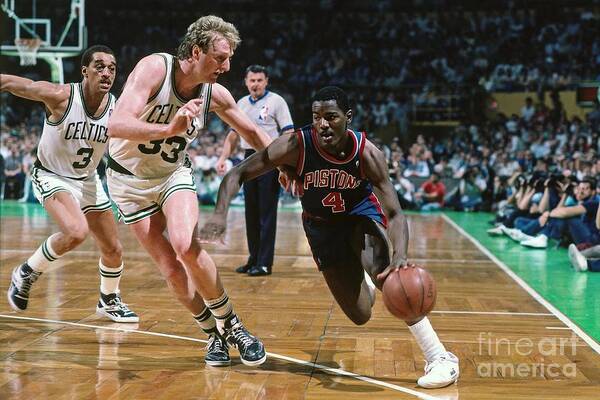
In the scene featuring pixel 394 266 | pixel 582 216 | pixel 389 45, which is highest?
pixel 389 45

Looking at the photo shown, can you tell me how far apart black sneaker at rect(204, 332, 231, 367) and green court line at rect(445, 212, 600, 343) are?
2.62m

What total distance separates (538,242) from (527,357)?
7165 millimetres

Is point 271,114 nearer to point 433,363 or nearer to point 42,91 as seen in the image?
point 42,91

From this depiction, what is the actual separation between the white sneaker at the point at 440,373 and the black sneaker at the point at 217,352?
116 cm

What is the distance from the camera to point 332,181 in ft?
16.6

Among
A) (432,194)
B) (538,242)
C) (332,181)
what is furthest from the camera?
(432,194)

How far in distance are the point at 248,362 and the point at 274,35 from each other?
2641 centimetres

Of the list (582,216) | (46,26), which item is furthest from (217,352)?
(46,26)

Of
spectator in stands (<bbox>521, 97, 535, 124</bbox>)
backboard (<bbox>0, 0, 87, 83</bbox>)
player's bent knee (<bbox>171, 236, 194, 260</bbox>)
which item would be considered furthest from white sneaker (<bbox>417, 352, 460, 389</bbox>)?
spectator in stands (<bbox>521, 97, 535, 124</bbox>)

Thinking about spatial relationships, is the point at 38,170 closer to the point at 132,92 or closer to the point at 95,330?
the point at 95,330

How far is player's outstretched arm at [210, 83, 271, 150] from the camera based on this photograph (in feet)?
17.4

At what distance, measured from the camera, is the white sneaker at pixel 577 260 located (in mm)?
9898

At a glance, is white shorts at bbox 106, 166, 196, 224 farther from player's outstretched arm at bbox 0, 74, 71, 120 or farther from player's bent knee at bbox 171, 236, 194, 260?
player's outstretched arm at bbox 0, 74, 71, 120

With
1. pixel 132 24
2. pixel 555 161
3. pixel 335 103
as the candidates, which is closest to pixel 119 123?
pixel 335 103
